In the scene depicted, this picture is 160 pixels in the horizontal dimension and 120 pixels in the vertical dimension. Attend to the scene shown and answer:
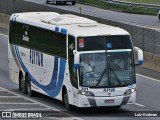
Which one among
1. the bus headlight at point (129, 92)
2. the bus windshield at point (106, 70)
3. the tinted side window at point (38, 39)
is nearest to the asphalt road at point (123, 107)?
the bus headlight at point (129, 92)

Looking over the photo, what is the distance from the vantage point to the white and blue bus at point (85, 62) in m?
23.5

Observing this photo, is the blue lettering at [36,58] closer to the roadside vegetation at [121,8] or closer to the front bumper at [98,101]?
the front bumper at [98,101]

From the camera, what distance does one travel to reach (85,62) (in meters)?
23.6

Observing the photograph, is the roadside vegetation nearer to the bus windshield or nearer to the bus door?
the bus door

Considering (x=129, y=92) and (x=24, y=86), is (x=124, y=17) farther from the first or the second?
(x=129, y=92)

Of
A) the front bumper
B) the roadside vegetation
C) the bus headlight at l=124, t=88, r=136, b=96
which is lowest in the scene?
the roadside vegetation

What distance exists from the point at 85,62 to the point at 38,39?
14.3 ft

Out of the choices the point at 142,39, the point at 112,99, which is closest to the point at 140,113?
the point at 112,99

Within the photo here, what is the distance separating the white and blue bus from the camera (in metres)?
23.5

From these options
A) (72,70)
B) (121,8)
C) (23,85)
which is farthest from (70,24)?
(121,8)

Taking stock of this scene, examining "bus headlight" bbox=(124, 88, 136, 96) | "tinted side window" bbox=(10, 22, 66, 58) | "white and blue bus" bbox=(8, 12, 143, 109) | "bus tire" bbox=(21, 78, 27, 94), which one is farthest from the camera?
"bus tire" bbox=(21, 78, 27, 94)

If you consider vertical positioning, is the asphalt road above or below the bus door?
below

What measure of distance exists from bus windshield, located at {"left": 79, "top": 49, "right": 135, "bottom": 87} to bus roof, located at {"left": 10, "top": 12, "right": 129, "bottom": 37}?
738mm

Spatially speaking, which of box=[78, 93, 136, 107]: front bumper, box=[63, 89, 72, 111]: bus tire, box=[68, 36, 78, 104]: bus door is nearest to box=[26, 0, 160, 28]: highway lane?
box=[63, 89, 72, 111]: bus tire
